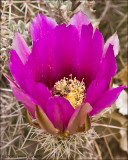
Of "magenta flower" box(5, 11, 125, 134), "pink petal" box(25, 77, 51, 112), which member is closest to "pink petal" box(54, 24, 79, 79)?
"magenta flower" box(5, 11, 125, 134)

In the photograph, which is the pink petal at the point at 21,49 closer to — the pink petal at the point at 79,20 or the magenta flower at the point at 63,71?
the magenta flower at the point at 63,71

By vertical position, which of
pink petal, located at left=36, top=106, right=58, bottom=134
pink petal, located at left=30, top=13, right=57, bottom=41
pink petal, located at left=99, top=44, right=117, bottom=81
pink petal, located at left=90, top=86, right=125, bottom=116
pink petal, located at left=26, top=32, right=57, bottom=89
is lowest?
pink petal, located at left=36, top=106, right=58, bottom=134

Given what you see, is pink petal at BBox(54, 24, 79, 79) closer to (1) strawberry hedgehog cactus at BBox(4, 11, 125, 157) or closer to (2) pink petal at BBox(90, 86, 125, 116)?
(1) strawberry hedgehog cactus at BBox(4, 11, 125, 157)

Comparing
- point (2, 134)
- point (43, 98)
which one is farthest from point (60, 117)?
point (2, 134)

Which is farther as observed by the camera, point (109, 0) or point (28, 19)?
point (109, 0)

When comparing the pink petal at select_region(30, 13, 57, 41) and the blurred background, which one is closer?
the pink petal at select_region(30, 13, 57, 41)

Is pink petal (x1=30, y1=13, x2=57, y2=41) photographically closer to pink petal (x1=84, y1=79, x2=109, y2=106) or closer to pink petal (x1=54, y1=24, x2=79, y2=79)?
pink petal (x1=54, y1=24, x2=79, y2=79)

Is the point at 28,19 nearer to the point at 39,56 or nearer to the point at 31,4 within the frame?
the point at 31,4

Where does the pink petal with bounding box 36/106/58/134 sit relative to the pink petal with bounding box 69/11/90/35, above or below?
below
